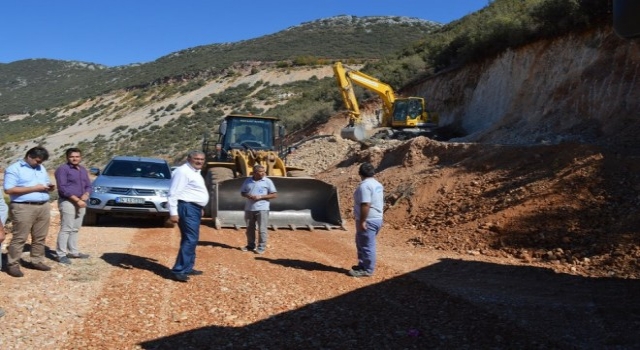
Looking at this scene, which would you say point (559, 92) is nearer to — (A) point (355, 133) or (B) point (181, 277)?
(A) point (355, 133)

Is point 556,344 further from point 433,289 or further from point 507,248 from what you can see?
point 507,248

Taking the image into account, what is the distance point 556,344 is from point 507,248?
16.6 ft

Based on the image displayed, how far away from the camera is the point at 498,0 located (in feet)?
109

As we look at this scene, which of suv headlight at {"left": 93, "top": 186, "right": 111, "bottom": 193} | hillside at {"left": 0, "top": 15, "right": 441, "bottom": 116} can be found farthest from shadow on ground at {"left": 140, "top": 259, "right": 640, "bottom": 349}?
hillside at {"left": 0, "top": 15, "right": 441, "bottom": 116}

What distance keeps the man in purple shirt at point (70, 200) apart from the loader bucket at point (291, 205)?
3.97 m

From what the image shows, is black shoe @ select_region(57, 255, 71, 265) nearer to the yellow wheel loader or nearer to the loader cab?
the yellow wheel loader

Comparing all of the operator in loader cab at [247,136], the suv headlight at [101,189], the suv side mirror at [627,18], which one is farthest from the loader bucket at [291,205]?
the suv side mirror at [627,18]

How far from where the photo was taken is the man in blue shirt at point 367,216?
7465mm

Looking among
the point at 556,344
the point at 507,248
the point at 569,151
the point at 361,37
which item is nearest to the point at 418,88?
the point at 569,151

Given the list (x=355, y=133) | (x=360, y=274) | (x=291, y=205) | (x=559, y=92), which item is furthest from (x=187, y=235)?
(x=355, y=133)

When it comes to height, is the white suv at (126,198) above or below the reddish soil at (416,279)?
above

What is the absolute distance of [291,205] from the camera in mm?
12250

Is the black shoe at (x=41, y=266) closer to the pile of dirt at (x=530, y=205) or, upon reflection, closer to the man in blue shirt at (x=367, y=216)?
the man in blue shirt at (x=367, y=216)

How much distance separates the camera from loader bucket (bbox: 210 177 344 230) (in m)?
12.0
